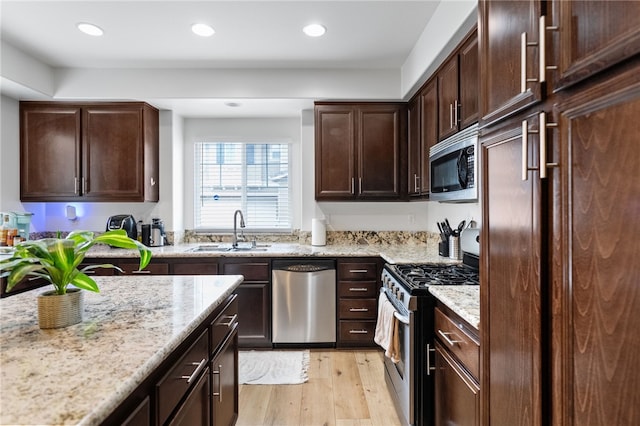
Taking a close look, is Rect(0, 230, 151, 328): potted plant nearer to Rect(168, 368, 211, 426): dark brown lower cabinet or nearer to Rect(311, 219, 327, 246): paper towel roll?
Rect(168, 368, 211, 426): dark brown lower cabinet

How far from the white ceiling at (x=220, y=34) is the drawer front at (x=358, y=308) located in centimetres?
204

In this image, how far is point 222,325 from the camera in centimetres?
168

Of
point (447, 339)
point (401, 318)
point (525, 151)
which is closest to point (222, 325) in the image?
point (401, 318)

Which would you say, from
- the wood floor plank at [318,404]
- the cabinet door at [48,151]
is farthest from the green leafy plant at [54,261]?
the cabinet door at [48,151]

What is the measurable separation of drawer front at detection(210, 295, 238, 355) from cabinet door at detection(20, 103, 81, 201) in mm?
2623

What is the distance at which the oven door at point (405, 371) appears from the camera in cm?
183

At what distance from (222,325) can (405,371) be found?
41.0 inches

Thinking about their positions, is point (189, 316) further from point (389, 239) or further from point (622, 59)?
point (389, 239)

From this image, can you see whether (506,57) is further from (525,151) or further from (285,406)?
(285,406)

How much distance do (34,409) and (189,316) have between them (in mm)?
600

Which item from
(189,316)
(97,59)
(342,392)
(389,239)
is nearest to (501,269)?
(189,316)

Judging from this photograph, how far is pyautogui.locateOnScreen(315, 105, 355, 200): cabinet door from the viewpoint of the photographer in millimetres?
3455

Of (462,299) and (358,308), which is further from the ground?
(462,299)

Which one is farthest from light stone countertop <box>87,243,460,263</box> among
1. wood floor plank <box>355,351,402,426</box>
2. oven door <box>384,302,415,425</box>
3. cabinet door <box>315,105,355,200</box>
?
wood floor plank <box>355,351,402,426</box>
